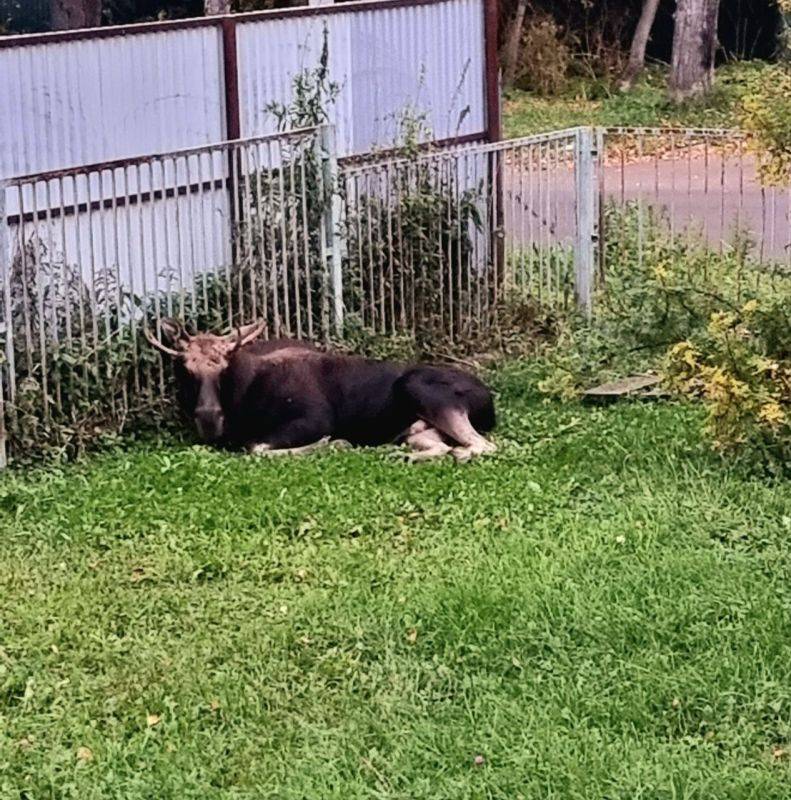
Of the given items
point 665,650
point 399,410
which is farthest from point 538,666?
point 399,410

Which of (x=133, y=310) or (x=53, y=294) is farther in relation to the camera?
(x=133, y=310)

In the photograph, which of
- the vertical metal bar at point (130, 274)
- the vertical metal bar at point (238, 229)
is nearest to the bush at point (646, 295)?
the vertical metal bar at point (238, 229)

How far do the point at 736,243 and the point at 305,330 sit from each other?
2574 mm

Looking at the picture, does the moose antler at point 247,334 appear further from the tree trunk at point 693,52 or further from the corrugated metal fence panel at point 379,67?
the tree trunk at point 693,52

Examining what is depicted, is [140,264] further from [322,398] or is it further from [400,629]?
[400,629]

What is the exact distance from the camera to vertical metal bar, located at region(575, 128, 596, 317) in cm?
1247

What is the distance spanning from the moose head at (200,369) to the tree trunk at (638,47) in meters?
19.1

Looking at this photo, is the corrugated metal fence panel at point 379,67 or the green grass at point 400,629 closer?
the green grass at point 400,629

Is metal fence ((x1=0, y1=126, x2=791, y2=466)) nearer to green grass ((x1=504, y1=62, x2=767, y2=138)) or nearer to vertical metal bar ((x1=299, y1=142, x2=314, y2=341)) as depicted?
vertical metal bar ((x1=299, y1=142, x2=314, y2=341))

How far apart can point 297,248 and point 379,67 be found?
2.28m

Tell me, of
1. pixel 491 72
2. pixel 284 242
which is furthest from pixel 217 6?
pixel 284 242

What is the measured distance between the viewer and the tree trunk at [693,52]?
25.6 m

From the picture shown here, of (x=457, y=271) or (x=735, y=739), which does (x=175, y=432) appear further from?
(x=735, y=739)

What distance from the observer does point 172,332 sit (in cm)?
998
